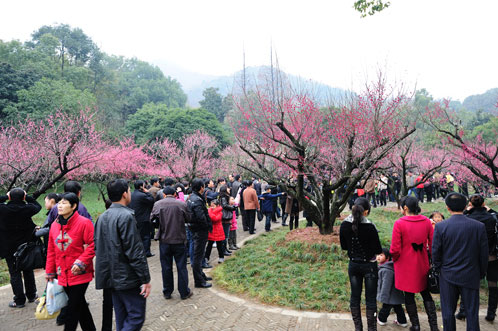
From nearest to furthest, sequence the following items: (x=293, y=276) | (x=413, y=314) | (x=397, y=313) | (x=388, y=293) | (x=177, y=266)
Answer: (x=413, y=314)
(x=388, y=293)
(x=397, y=313)
(x=177, y=266)
(x=293, y=276)

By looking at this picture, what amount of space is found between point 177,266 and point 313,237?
3364 millimetres

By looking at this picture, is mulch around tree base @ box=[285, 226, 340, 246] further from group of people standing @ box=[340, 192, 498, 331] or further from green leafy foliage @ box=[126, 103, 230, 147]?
green leafy foliage @ box=[126, 103, 230, 147]

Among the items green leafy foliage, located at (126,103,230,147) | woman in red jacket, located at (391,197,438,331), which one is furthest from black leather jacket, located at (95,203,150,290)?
green leafy foliage, located at (126,103,230,147)

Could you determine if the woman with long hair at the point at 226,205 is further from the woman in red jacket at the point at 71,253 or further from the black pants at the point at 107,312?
the woman in red jacket at the point at 71,253

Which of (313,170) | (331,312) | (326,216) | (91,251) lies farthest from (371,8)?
(91,251)

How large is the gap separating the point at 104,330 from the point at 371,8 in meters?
7.88

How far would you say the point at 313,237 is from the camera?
7.24m

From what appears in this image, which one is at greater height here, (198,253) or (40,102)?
(40,102)

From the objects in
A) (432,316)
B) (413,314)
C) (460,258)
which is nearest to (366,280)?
(413,314)

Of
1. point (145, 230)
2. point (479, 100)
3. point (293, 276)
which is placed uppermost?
point (479, 100)

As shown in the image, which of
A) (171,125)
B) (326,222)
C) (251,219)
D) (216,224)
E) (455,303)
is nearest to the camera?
(455,303)

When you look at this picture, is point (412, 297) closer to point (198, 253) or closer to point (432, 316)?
point (432, 316)

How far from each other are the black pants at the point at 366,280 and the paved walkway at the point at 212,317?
→ 64cm

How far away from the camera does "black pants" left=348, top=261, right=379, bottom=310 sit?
3.66m
